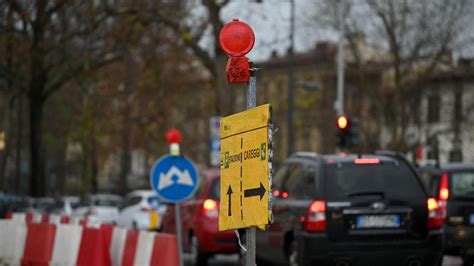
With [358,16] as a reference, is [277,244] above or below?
below

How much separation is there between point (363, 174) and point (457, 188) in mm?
3039

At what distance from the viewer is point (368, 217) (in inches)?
533

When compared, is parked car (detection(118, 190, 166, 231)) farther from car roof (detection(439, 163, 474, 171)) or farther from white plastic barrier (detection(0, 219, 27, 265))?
white plastic barrier (detection(0, 219, 27, 265))

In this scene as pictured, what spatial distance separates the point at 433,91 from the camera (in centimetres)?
5766

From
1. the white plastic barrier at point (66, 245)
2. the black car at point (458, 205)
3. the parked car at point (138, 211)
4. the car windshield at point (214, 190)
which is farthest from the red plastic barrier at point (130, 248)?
the parked car at point (138, 211)

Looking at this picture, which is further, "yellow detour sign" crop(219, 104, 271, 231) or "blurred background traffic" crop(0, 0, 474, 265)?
"blurred background traffic" crop(0, 0, 474, 265)

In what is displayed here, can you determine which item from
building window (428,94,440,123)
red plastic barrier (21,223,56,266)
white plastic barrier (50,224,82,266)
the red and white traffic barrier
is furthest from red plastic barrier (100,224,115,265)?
building window (428,94,440,123)

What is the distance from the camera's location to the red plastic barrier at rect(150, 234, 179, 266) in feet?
33.5

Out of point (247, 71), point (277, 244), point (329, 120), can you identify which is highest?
point (329, 120)

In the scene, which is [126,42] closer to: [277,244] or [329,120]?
[277,244]

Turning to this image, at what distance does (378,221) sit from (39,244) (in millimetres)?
3958

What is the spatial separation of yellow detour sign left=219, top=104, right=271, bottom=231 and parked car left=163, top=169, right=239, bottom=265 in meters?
9.76

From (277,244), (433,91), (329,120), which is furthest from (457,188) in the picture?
(329,120)

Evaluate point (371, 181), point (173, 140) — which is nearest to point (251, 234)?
point (371, 181)
